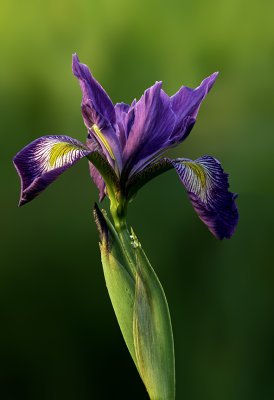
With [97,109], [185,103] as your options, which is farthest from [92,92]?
[185,103]

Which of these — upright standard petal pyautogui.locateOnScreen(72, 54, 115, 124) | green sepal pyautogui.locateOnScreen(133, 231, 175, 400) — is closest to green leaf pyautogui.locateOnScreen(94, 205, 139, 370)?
green sepal pyautogui.locateOnScreen(133, 231, 175, 400)

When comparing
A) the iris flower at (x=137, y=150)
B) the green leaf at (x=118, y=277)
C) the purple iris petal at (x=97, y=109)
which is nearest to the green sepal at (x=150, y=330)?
the green leaf at (x=118, y=277)

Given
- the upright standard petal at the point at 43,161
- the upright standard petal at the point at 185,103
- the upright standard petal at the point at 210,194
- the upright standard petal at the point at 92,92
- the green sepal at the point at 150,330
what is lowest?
the green sepal at the point at 150,330

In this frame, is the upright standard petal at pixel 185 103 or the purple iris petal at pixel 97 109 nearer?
the purple iris petal at pixel 97 109

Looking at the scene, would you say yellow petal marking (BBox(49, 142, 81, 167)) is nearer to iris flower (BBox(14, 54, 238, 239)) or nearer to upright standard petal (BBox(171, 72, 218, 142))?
iris flower (BBox(14, 54, 238, 239))

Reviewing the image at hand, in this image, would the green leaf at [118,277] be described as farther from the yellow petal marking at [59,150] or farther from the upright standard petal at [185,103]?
the upright standard petal at [185,103]

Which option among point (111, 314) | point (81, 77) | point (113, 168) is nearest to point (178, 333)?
point (111, 314)

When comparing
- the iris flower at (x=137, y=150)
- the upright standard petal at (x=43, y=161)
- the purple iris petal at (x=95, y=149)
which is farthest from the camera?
the purple iris petal at (x=95, y=149)
